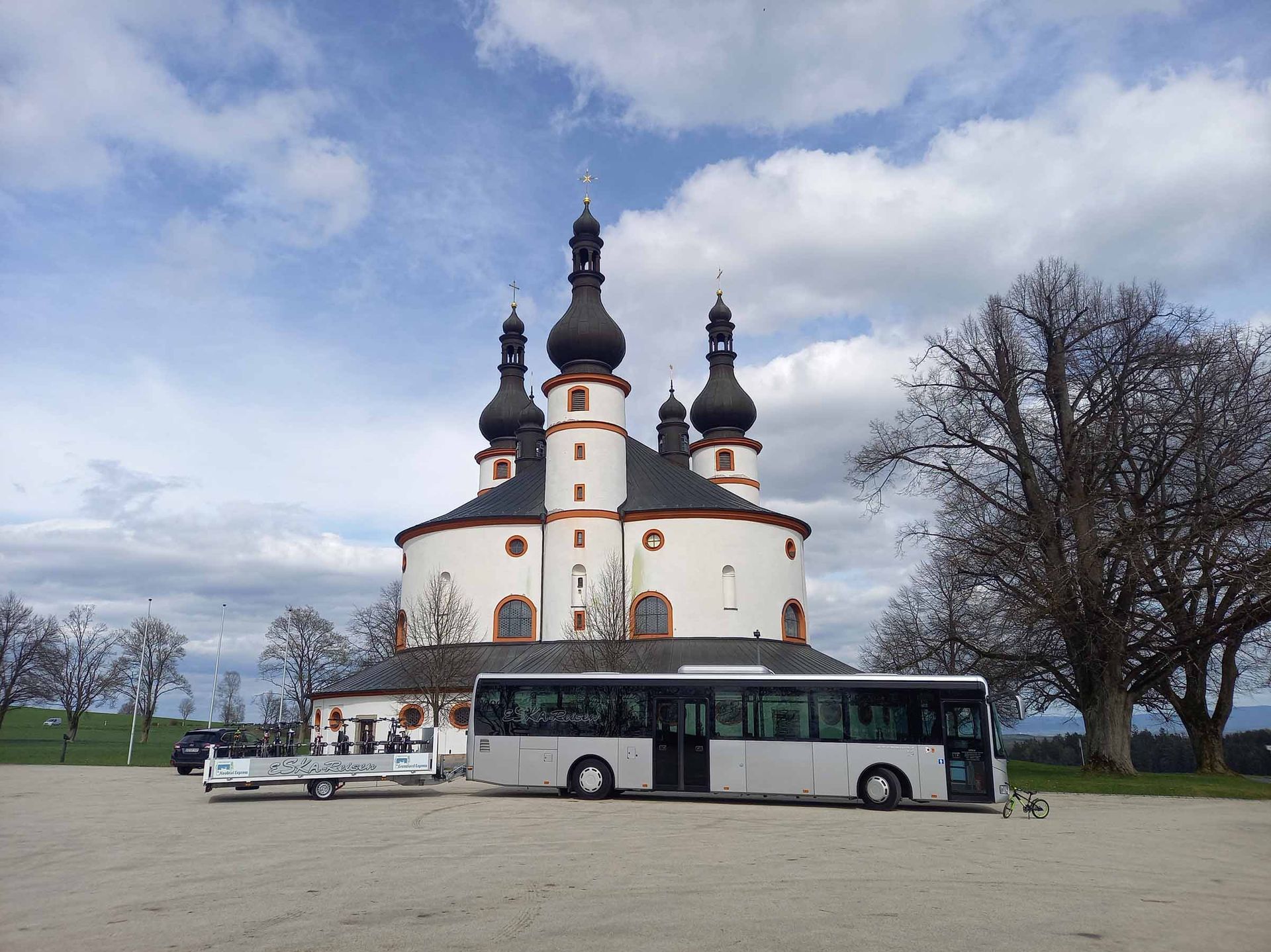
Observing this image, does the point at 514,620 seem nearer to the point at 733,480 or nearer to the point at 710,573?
the point at 710,573

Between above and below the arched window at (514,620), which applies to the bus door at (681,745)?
below

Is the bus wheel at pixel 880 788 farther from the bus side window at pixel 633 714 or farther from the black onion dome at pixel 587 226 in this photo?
the black onion dome at pixel 587 226

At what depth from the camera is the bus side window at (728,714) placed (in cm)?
1988

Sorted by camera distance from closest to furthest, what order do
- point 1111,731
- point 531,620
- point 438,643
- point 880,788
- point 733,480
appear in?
1. point 880,788
2. point 1111,731
3. point 438,643
4. point 531,620
5. point 733,480

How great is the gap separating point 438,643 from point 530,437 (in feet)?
65.1

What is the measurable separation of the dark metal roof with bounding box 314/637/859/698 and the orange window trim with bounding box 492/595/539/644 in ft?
1.37

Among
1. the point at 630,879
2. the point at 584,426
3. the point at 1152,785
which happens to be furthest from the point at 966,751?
the point at 584,426

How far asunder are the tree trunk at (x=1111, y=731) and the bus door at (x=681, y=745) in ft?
43.1

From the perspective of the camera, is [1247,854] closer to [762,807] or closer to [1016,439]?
[762,807]

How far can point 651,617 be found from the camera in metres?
40.8

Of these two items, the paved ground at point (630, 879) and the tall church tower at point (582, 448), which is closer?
the paved ground at point (630, 879)

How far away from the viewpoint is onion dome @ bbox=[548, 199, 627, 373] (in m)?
43.6

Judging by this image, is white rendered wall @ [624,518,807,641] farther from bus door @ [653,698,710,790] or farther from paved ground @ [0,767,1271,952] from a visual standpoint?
paved ground @ [0,767,1271,952]

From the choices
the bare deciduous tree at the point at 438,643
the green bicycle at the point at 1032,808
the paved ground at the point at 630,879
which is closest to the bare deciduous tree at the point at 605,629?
the bare deciduous tree at the point at 438,643
